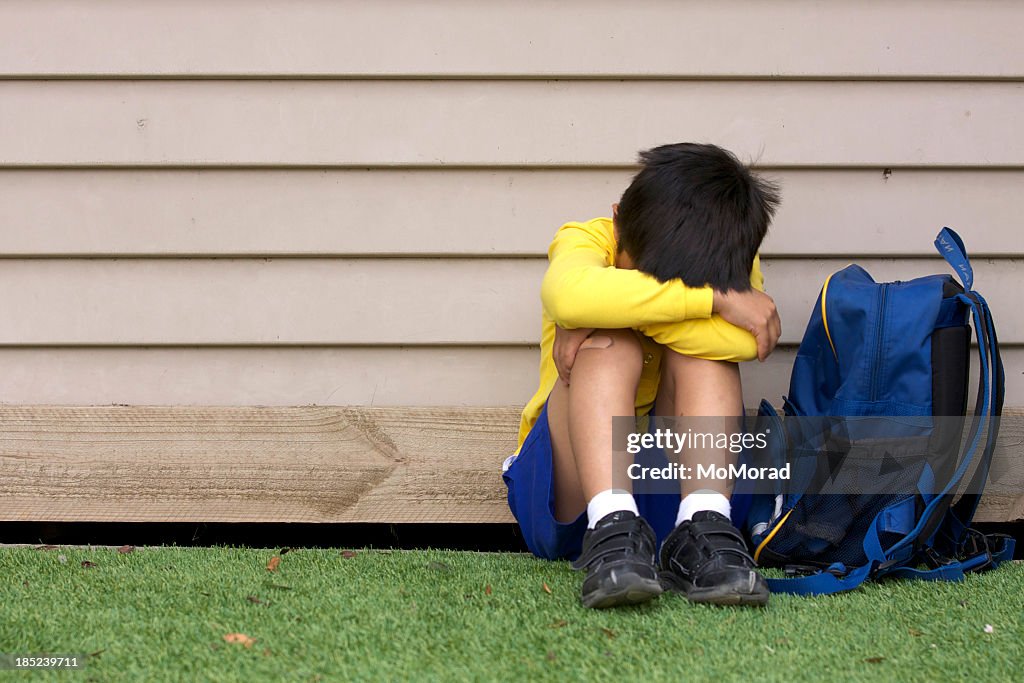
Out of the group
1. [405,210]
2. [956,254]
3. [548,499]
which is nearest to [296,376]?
[405,210]

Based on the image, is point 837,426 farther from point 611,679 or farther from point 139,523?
point 139,523

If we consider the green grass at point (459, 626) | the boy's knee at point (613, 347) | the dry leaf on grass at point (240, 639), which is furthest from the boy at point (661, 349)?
the dry leaf on grass at point (240, 639)

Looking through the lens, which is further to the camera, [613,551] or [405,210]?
[405,210]

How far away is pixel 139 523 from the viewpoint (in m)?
2.72

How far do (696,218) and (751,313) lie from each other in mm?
228

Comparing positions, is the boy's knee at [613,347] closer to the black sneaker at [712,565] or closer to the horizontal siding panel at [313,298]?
the black sneaker at [712,565]

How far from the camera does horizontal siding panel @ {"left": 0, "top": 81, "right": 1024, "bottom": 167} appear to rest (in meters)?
2.34

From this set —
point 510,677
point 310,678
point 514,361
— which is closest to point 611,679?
point 510,677

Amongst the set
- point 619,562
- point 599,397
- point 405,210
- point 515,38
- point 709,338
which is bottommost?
point 619,562

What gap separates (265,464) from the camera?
8.06 ft

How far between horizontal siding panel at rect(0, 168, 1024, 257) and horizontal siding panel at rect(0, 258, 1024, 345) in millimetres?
43

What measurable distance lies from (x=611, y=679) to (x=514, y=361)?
1047 millimetres

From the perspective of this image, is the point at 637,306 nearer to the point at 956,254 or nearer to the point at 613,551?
the point at 613,551

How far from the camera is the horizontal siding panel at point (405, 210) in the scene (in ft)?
7.76
